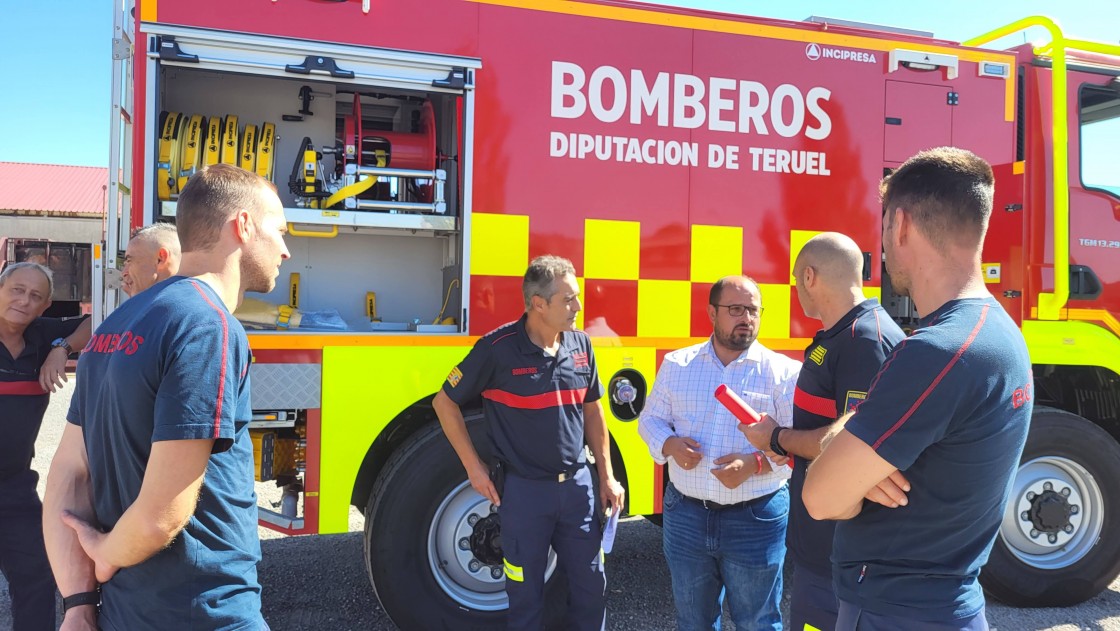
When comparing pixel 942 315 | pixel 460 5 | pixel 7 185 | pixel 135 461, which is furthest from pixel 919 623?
pixel 7 185

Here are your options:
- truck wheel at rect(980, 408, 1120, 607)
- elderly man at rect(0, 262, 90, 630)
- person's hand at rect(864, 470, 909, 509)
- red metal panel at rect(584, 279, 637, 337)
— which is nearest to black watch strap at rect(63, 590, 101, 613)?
person's hand at rect(864, 470, 909, 509)

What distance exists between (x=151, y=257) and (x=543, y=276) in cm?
150

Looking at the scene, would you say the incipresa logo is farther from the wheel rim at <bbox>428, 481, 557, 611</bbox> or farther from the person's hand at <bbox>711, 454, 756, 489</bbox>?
the wheel rim at <bbox>428, 481, 557, 611</bbox>

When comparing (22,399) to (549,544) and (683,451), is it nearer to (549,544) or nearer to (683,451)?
(549,544)

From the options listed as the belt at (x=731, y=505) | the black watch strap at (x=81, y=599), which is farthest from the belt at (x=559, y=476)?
the black watch strap at (x=81, y=599)

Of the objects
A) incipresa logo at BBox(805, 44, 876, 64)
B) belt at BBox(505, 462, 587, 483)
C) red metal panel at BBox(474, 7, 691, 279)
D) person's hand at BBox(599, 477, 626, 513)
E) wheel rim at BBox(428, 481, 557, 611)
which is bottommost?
wheel rim at BBox(428, 481, 557, 611)

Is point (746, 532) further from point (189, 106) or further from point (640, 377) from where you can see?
point (189, 106)

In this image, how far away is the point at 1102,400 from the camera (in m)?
4.39

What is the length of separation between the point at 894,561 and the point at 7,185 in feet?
96.9

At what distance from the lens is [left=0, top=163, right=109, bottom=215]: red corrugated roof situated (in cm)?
2206

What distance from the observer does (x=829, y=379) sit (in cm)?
236

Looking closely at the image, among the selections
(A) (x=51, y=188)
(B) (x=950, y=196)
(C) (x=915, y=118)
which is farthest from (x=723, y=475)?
(A) (x=51, y=188)

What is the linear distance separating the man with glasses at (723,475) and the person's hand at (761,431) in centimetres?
19

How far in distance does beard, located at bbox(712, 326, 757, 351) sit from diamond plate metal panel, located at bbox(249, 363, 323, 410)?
1718 millimetres
